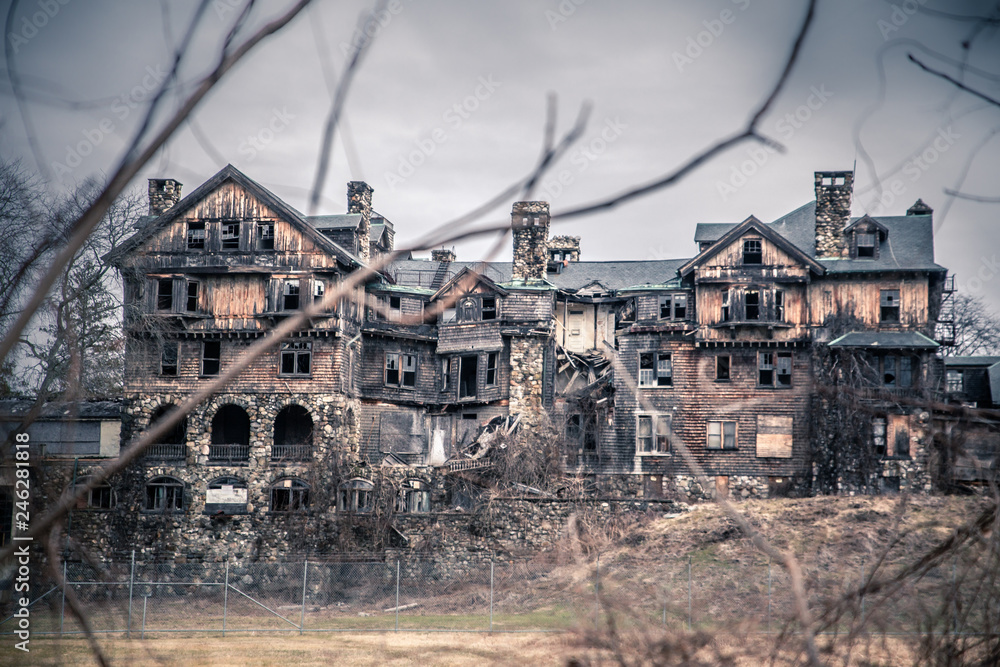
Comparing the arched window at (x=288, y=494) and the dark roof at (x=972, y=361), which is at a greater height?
the dark roof at (x=972, y=361)

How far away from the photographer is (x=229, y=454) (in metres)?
40.5

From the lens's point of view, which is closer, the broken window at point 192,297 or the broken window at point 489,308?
the broken window at point 192,297

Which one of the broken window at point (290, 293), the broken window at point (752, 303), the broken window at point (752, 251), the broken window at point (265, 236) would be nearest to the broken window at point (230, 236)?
the broken window at point (265, 236)

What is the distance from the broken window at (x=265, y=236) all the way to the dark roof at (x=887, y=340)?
26073 mm

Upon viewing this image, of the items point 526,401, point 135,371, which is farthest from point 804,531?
point 135,371

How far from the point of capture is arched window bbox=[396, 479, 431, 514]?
3871 cm

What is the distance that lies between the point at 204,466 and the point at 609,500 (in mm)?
17901

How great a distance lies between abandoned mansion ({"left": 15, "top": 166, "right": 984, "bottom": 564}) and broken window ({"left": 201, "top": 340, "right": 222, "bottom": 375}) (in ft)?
0.45

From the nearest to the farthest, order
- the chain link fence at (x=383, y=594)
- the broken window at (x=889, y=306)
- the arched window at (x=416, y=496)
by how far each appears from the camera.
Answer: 1. the chain link fence at (x=383, y=594)
2. the arched window at (x=416, y=496)
3. the broken window at (x=889, y=306)

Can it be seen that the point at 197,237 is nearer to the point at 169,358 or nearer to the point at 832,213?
the point at 169,358

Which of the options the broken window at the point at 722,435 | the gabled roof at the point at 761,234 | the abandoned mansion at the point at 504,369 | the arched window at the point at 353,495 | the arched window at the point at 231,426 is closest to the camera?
the arched window at the point at 353,495

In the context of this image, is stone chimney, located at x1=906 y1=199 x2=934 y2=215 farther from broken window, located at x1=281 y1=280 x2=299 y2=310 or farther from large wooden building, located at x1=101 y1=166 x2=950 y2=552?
broken window, located at x1=281 y1=280 x2=299 y2=310

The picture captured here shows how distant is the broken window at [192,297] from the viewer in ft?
140

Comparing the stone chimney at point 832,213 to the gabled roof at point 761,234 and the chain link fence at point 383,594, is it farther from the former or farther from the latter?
the chain link fence at point 383,594
